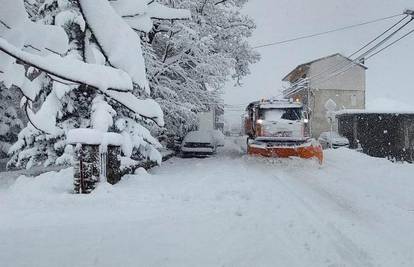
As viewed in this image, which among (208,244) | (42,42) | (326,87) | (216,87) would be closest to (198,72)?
(216,87)

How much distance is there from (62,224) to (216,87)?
49.3 feet

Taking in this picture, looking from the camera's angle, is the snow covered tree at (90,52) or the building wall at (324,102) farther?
the building wall at (324,102)

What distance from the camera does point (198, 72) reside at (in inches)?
779

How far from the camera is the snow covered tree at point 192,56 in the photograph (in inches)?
712

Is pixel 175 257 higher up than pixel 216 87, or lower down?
lower down

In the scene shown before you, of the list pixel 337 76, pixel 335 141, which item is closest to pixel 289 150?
pixel 335 141

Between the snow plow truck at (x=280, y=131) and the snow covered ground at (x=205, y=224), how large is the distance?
5338 millimetres

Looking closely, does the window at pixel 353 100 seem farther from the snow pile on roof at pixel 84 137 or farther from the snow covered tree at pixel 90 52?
the snow covered tree at pixel 90 52

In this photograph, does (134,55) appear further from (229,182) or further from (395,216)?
(229,182)

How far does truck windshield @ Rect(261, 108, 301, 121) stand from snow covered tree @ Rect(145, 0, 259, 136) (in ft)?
9.63

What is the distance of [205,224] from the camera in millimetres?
6605

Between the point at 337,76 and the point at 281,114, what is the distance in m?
35.7

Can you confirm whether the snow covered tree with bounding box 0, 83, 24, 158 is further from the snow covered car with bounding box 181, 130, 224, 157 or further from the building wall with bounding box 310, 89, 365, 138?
the building wall with bounding box 310, 89, 365, 138

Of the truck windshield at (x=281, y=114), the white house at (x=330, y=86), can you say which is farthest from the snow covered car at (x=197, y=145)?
the white house at (x=330, y=86)
